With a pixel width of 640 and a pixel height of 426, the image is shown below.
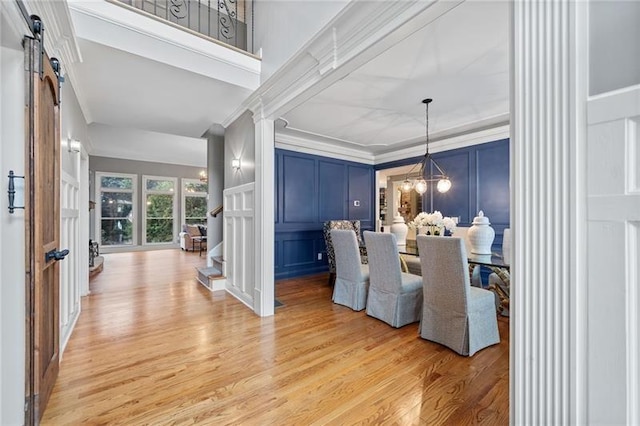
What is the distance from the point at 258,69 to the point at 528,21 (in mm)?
2799

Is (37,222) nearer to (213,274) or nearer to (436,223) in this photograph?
(213,274)

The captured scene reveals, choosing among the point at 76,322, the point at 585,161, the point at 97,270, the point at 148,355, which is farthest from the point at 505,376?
the point at 97,270

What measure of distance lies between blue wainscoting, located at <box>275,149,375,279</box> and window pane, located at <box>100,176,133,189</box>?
22.6 ft

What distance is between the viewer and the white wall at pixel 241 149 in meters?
3.54

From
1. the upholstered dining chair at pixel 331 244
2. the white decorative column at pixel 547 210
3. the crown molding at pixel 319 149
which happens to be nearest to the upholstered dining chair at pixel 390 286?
the upholstered dining chair at pixel 331 244

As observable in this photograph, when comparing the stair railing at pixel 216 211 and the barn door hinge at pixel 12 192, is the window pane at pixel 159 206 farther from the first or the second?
the barn door hinge at pixel 12 192

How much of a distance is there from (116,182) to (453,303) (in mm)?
10372

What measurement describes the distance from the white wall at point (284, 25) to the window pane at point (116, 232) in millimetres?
8460

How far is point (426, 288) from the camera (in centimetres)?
264

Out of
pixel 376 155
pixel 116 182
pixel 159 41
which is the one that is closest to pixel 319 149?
pixel 376 155

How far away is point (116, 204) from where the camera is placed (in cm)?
919

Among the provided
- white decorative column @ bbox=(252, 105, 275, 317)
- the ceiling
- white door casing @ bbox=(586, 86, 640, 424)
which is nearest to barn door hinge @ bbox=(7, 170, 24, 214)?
the ceiling

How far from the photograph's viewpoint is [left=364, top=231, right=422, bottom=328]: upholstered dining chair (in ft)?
9.47

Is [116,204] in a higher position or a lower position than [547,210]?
higher
